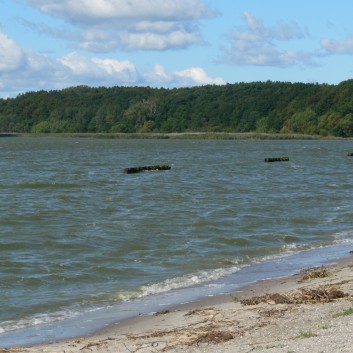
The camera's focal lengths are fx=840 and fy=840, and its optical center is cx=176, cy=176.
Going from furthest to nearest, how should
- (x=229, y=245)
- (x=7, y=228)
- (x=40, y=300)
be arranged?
(x=7, y=228) < (x=229, y=245) < (x=40, y=300)

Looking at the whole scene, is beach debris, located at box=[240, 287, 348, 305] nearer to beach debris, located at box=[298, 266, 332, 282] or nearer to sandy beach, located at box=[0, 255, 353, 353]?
sandy beach, located at box=[0, 255, 353, 353]

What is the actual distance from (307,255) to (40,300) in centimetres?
807

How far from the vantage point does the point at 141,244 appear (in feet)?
76.6

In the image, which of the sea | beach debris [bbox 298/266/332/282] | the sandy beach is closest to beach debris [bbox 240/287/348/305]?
the sandy beach

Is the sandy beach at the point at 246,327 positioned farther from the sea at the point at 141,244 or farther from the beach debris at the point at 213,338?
the sea at the point at 141,244

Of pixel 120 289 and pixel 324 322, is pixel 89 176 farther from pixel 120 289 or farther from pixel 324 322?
pixel 324 322

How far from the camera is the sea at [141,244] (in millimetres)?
15727

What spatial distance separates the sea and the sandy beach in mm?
954

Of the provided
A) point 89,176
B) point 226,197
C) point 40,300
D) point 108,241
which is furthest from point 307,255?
point 89,176

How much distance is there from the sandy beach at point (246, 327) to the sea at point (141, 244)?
3.13ft

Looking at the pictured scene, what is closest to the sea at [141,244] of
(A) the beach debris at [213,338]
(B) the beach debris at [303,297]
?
(B) the beach debris at [303,297]

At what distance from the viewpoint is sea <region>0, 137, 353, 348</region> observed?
15.7 m

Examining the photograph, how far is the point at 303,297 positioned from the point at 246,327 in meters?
2.17

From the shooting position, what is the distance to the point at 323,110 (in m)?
184
